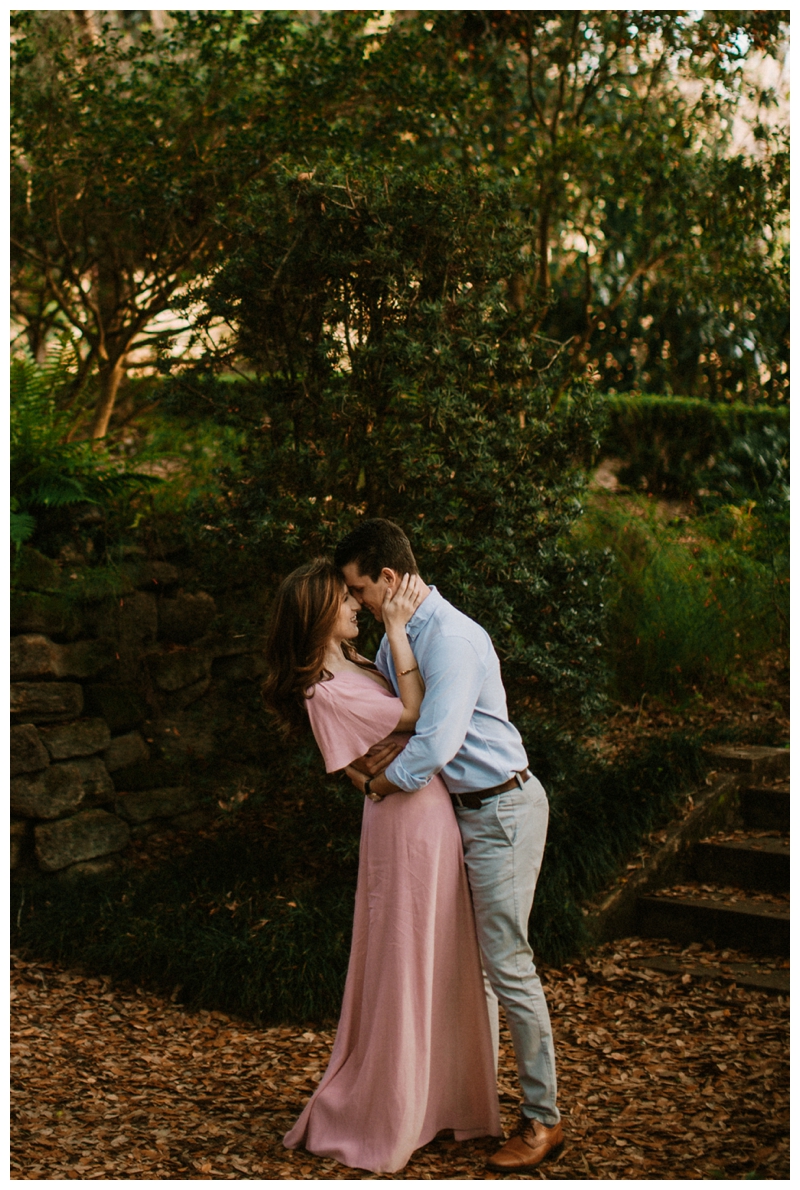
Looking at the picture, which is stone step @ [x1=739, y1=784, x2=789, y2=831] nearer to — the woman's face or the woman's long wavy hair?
the woman's face

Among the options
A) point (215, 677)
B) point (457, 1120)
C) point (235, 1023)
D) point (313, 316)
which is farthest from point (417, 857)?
point (215, 677)

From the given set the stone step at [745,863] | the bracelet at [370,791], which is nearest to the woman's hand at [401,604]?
the bracelet at [370,791]

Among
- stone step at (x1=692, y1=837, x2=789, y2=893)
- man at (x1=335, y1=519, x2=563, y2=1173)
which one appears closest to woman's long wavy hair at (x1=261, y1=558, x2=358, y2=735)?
man at (x1=335, y1=519, x2=563, y2=1173)

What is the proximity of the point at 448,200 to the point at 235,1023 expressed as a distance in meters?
4.04

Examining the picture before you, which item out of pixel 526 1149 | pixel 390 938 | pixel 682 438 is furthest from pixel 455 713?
pixel 682 438

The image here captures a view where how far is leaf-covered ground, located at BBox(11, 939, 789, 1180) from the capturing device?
3.44 meters

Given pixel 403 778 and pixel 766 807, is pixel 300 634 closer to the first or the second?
pixel 403 778

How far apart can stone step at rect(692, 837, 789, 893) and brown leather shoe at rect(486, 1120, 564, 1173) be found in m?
2.76

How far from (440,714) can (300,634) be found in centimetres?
55

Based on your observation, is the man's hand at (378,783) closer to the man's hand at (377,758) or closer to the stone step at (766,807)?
the man's hand at (377,758)

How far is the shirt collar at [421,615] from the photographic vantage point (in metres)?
3.31

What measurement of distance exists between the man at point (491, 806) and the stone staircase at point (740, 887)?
6.51 ft

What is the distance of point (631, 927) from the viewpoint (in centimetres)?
553

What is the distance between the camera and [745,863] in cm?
575
